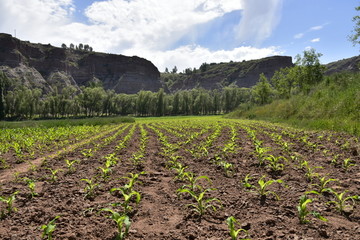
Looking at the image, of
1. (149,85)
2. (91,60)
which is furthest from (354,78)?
(91,60)

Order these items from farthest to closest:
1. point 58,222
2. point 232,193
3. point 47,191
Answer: point 47,191 → point 232,193 → point 58,222

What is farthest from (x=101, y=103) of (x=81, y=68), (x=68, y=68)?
(x=81, y=68)

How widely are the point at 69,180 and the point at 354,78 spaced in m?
21.2

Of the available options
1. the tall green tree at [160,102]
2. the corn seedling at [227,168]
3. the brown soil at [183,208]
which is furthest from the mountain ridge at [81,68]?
the corn seedling at [227,168]

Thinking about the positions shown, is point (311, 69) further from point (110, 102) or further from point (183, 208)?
point (110, 102)

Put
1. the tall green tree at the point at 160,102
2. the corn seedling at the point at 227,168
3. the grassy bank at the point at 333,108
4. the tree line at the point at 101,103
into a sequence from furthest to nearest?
the tall green tree at the point at 160,102
the tree line at the point at 101,103
the grassy bank at the point at 333,108
the corn seedling at the point at 227,168

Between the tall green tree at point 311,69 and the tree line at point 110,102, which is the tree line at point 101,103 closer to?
the tree line at point 110,102

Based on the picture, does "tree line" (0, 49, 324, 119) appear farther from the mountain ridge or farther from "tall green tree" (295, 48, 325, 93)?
the mountain ridge

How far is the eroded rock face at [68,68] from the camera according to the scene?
418 feet

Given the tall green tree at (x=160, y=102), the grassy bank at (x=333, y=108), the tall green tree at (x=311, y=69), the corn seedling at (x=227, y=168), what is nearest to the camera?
the corn seedling at (x=227, y=168)

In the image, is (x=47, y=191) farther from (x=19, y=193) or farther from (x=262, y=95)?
(x=262, y=95)

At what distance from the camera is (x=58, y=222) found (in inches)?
118

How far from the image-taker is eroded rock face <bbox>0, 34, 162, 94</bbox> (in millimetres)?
127312

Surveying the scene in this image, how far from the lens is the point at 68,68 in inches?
6521
